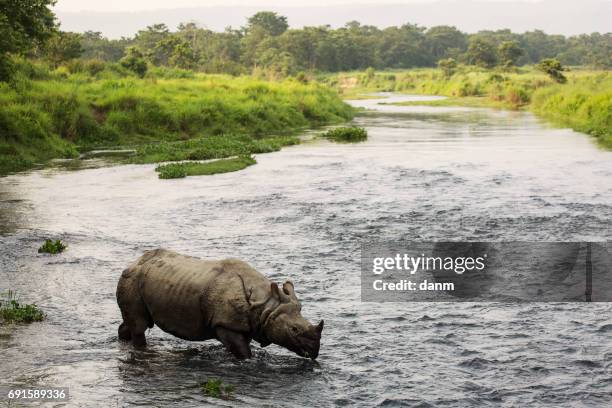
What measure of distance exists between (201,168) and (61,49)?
1269 inches

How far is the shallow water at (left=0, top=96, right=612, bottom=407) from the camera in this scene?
880 cm

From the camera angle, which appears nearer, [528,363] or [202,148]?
[528,363]

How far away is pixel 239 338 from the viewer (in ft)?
29.7

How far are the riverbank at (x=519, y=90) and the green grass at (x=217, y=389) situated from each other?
28323 millimetres

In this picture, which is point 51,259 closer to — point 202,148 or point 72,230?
point 72,230

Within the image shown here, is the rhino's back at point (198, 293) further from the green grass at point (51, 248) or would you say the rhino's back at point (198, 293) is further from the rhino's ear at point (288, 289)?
the green grass at point (51, 248)

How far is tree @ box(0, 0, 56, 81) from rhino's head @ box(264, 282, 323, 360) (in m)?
20.7

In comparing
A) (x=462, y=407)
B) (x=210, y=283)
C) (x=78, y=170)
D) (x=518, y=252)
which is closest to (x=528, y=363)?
(x=462, y=407)

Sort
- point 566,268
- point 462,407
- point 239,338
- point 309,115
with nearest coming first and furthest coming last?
point 462,407, point 239,338, point 566,268, point 309,115

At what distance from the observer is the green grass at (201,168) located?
981 inches

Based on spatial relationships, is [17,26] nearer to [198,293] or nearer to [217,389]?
[198,293]

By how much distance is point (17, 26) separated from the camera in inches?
1096

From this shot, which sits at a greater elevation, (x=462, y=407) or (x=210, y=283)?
(x=210, y=283)

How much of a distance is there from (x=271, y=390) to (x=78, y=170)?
20.4m
